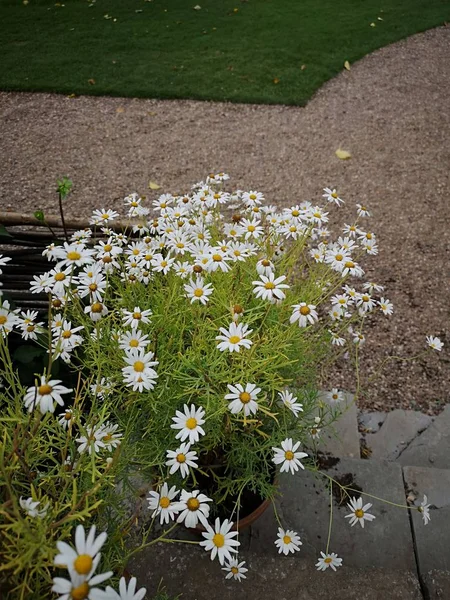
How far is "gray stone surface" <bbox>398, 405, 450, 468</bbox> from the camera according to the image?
212cm

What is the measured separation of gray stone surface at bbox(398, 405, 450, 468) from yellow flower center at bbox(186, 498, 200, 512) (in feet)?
4.48

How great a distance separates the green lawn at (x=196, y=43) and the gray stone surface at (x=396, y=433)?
12.0 feet

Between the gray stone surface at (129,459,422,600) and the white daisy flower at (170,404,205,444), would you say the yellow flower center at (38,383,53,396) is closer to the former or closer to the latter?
the white daisy flower at (170,404,205,444)

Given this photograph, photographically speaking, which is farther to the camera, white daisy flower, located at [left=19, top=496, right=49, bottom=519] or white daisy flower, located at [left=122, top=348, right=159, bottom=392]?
white daisy flower, located at [left=122, top=348, right=159, bottom=392]

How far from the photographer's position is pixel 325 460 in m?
1.91

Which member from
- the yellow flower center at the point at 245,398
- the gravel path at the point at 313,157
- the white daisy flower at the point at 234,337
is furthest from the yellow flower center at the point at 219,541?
the gravel path at the point at 313,157

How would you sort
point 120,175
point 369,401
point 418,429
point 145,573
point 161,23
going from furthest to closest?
point 161,23 → point 120,175 → point 369,401 → point 418,429 → point 145,573

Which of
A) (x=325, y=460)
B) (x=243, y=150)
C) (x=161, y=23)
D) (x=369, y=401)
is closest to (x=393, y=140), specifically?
(x=243, y=150)

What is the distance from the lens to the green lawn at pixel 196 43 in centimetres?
518

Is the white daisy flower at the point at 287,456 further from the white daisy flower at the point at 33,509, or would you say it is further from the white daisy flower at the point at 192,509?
the white daisy flower at the point at 33,509

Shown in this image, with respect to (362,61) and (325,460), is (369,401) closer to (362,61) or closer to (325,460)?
(325,460)

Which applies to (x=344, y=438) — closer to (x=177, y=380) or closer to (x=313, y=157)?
(x=177, y=380)

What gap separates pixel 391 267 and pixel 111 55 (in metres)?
4.46

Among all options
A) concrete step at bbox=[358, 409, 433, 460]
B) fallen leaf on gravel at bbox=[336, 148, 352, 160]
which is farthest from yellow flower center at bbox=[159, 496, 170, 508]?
fallen leaf on gravel at bbox=[336, 148, 352, 160]
